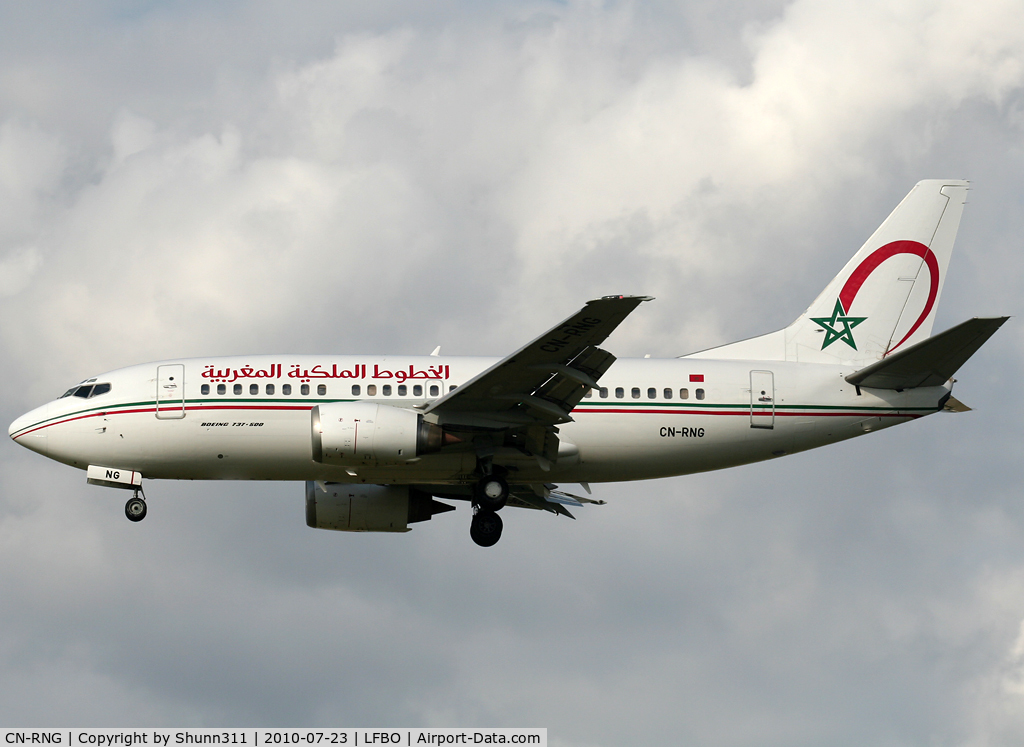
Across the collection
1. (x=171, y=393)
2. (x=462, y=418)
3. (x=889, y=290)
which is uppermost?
(x=889, y=290)

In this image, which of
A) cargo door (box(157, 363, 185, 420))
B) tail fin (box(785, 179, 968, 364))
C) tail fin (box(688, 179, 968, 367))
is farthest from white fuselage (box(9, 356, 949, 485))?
tail fin (box(785, 179, 968, 364))

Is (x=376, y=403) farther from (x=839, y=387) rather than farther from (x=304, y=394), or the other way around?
(x=839, y=387)

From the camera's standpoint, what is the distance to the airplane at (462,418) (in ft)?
Answer: 105

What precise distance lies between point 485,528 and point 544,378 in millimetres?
5537

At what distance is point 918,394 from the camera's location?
34.4m

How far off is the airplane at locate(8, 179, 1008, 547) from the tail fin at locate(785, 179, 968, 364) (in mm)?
938

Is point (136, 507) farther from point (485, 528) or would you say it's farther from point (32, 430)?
point (485, 528)

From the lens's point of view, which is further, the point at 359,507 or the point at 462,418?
the point at 359,507

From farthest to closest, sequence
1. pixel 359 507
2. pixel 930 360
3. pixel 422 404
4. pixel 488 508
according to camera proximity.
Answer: pixel 359 507, pixel 488 508, pixel 422 404, pixel 930 360

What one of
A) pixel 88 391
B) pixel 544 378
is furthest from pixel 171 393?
pixel 544 378

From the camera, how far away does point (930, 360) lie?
109 feet

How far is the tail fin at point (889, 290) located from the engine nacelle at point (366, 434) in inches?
455

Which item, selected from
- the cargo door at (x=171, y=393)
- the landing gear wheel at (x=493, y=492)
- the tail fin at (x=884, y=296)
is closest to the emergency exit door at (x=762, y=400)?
the tail fin at (x=884, y=296)

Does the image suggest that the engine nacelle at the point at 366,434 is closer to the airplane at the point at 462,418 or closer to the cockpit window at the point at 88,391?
the airplane at the point at 462,418
